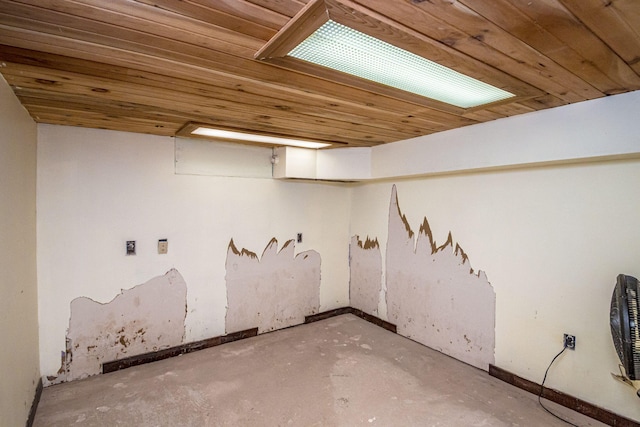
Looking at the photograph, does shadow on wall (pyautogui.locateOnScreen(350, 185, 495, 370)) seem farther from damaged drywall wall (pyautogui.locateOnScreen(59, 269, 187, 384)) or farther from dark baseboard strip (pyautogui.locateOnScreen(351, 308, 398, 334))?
damaged drywall wall (pyautogui.locateOnScreen(59, 269, 187, 384))

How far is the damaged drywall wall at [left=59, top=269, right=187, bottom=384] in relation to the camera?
2750 millimetres

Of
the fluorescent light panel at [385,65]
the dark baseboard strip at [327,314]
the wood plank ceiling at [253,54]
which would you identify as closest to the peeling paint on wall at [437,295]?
the dark baseboard strip at [327,314]

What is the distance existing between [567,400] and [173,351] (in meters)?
3.36

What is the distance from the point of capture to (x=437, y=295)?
11.1ft

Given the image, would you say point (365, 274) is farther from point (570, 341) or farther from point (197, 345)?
point (570, 341)

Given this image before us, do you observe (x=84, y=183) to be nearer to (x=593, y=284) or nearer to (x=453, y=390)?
(x=453, y=390)

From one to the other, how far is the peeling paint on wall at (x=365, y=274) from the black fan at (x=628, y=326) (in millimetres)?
2480

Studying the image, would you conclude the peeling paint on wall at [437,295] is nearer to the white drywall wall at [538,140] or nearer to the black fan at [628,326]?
the white drywall wall at [538,140]

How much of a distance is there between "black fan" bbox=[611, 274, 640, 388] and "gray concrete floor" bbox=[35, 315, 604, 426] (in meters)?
0.90

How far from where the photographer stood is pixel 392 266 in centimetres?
391

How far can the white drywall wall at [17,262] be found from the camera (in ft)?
5.43

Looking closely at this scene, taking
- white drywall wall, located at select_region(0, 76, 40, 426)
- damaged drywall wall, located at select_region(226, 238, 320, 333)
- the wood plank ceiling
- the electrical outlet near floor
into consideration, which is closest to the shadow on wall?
the electrical outlet near floor

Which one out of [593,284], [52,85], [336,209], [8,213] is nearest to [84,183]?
[8,213]

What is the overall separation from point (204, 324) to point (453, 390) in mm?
2423
